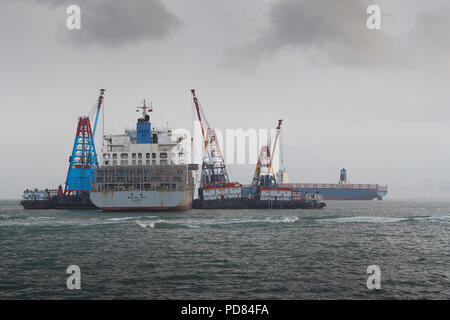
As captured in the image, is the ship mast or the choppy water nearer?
the choppy water

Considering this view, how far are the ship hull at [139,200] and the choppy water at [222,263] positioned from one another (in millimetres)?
37822

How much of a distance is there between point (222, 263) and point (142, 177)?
68.2m

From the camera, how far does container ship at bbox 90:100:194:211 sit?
95.1 m

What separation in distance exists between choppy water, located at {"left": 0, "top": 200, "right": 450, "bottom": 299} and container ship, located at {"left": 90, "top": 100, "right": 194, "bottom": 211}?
38.4m

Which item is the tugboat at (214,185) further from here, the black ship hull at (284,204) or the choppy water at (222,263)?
the choppy water at (222,263)

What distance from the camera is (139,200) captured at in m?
94.4

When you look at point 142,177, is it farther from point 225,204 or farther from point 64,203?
point 64,203

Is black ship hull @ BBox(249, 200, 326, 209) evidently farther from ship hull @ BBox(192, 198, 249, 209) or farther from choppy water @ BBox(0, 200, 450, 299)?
choppy water @ BBox(0, 200, 450, 299)

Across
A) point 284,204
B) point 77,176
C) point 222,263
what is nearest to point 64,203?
point 77,176

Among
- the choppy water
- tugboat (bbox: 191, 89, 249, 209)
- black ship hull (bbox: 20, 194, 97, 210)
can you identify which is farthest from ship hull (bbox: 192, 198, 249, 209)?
the choppy water

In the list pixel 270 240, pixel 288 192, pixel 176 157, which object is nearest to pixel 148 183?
pixel 176 157

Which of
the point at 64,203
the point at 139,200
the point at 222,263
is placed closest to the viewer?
the point at 222,263

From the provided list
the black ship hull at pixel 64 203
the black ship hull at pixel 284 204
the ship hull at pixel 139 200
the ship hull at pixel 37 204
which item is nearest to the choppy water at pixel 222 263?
the ship hull at pixel 139 200
